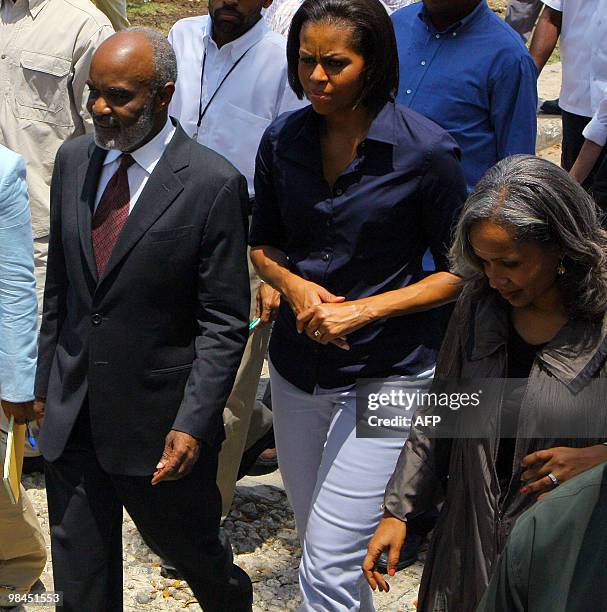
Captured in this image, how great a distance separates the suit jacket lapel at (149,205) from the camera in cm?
339

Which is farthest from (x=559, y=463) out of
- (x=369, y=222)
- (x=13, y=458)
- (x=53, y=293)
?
(x=13, y=458)

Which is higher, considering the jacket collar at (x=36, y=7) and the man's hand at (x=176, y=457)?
the jacket collar at (x=36, y=7)

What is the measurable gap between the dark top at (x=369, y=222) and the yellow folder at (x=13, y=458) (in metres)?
0.86

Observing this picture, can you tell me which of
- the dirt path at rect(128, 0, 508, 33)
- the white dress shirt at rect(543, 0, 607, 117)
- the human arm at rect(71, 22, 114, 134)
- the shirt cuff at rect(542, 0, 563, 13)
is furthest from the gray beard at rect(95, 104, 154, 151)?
the dirt path at rect(128, 0, 508, 33)

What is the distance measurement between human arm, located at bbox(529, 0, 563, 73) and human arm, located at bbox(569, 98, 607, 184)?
0.89m

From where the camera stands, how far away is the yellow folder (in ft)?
12.3

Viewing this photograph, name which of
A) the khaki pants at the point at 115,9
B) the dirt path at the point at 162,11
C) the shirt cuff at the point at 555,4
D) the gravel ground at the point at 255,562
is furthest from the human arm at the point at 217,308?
the dirt path at the point at 162,11

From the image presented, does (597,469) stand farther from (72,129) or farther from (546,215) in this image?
(72,129)

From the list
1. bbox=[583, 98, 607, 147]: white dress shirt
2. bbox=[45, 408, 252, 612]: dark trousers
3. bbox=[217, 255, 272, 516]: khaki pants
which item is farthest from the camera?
bbox=[583, 98, 607, 147]: white dress shirt

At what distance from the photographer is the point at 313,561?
3443mm

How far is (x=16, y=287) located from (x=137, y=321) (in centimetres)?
53

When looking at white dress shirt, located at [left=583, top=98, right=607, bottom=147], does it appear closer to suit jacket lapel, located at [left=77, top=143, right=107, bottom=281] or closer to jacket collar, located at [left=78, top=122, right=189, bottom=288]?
jacket collar, located at [left=78, top=122, right=189, bottom=288]

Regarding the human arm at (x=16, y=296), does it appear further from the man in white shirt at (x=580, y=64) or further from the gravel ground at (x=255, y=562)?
the man in white shirt at (x=580, y=64)

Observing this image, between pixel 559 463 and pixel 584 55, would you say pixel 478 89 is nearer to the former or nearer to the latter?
pixel 584 55
